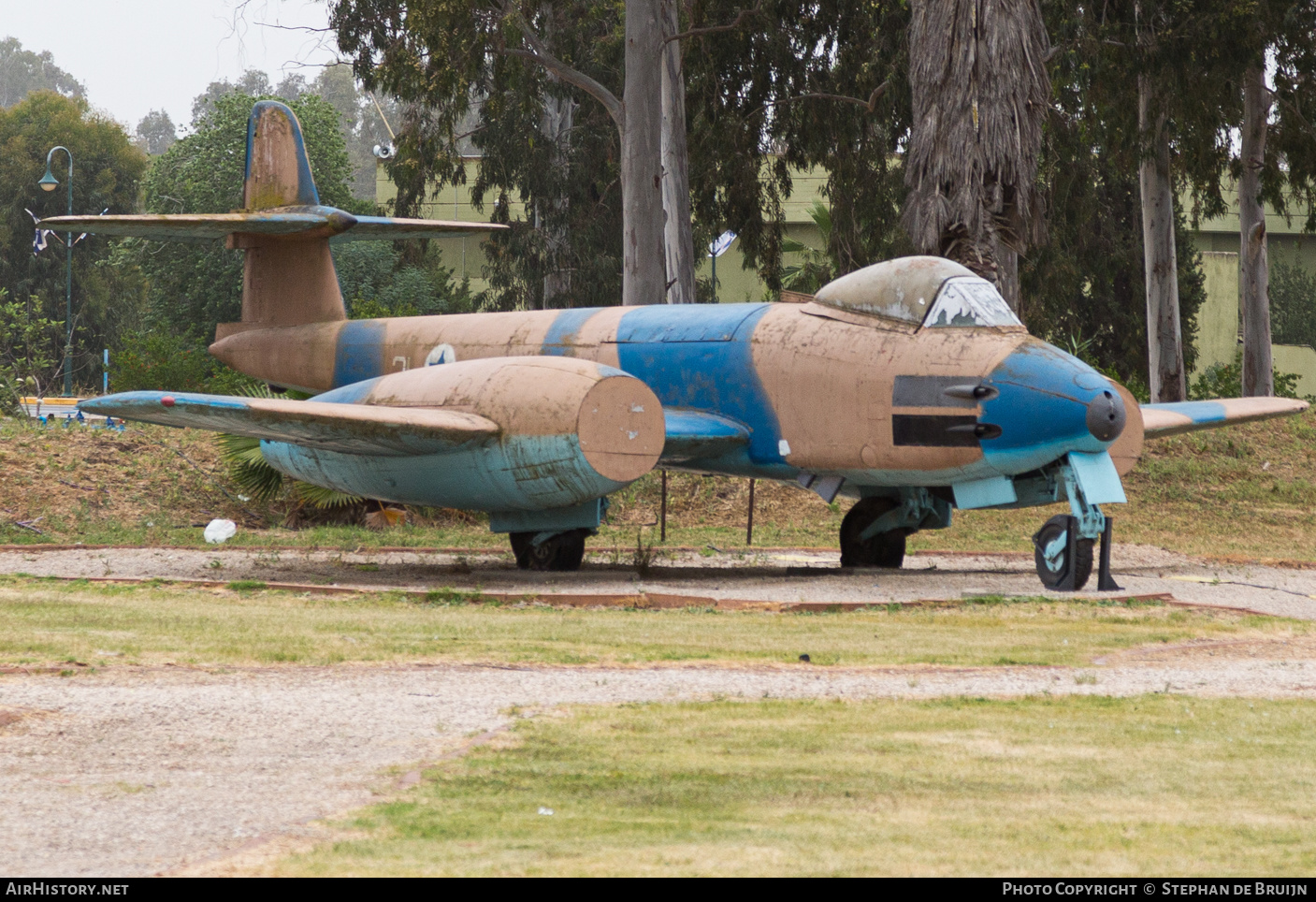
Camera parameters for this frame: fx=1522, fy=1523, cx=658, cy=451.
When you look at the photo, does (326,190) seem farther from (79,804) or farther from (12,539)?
(79,804)

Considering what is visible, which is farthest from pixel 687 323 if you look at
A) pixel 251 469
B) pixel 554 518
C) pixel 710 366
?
pixel 251 469

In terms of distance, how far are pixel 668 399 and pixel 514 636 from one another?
18.5ft

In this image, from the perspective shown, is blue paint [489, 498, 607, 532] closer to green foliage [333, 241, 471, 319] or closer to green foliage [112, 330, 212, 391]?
green foliage [112, 330, 212, 391]

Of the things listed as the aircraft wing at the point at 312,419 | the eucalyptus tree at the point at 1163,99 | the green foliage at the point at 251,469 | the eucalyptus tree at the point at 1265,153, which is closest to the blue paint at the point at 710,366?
the aircraft wing at the point at 312,419

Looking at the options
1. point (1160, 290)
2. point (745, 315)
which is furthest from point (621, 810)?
point (1160, 290)

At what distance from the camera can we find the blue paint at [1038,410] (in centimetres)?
1237

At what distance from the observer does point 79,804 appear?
489 centimetres

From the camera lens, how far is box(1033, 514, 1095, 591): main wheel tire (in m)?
12.7

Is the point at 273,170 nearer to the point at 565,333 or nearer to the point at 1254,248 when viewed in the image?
the point at 565,333

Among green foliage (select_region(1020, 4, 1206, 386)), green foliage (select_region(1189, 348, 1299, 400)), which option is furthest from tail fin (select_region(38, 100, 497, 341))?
green foliage (select_region(1189, 348, 1299, 400))

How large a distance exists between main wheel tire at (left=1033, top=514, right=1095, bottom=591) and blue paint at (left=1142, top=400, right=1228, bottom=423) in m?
3.86

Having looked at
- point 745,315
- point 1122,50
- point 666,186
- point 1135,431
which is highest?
point 1122,50

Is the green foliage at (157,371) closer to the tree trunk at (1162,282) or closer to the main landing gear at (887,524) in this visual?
the main landing gear at (887,524)

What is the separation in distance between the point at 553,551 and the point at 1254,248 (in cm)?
2337
